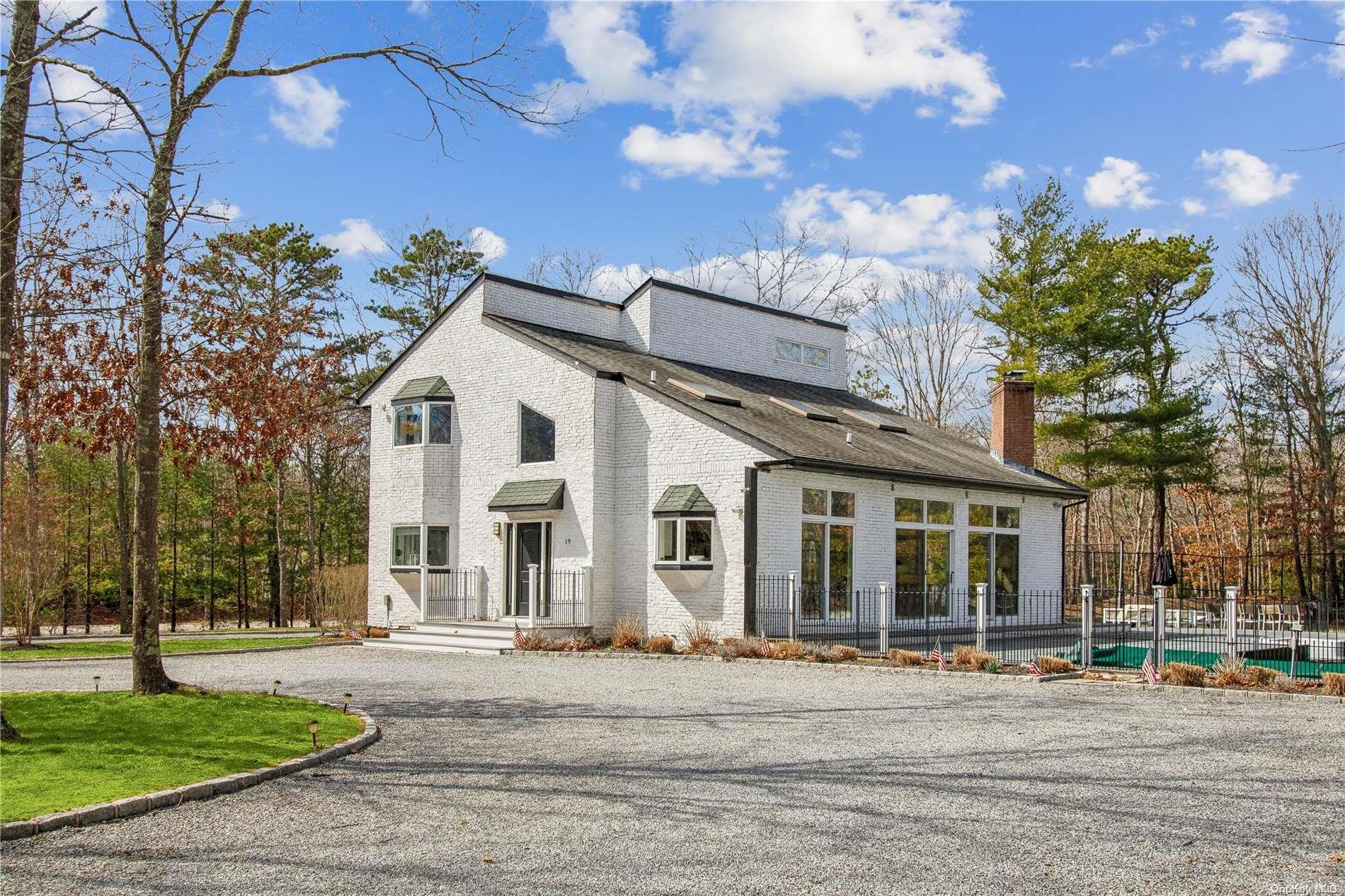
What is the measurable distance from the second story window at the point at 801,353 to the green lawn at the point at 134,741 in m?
18.9

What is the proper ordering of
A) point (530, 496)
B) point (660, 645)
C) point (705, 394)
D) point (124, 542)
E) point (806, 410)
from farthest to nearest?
1. point (124, 542)
2. point (806, 410)
3. point (530, 496)
4. point (705, 394)
5. point (660, 645)

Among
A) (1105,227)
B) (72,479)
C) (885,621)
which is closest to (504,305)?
(885,621)

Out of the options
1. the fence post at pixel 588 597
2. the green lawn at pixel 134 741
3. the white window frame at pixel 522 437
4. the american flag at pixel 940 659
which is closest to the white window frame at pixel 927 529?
the american flag at pixel 940 659

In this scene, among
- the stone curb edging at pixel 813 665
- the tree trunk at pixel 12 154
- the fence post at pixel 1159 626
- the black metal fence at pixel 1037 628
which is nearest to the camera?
the tree trunk at pixel 12 154

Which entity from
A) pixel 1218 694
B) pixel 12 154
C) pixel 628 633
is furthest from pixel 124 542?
pixel 1218 694

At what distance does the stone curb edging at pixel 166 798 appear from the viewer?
21.6 ft

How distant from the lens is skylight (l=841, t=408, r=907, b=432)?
26.3 m

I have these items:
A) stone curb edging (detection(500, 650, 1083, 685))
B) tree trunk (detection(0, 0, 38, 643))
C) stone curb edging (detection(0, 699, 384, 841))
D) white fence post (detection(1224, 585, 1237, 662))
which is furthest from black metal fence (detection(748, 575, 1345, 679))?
tree trunk (detection(0, 0, 38, 643))

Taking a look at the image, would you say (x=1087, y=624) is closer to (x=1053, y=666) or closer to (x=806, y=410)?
(x=1053, y=666)

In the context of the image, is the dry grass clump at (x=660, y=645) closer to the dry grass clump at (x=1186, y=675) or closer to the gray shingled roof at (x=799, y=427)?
the gray shingled roof at (x=799, y=427)

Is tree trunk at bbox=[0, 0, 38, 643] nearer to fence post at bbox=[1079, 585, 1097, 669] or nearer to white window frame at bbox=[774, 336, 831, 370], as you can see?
fence post at bbox=[1079, 585, 1097, 669]

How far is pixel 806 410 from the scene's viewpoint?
2403 cm

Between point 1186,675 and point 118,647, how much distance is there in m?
19.5

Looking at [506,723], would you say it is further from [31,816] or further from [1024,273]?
[1024,273]
